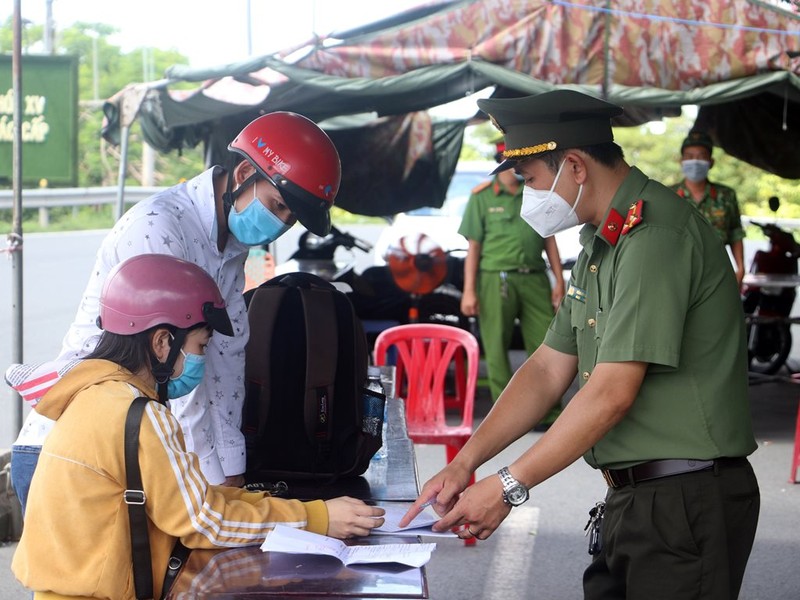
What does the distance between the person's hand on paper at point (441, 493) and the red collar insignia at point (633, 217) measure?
0.74 m

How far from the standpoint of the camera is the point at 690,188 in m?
7.52

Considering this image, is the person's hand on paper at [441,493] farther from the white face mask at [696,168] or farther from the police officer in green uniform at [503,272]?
the white face mask at [696,168]

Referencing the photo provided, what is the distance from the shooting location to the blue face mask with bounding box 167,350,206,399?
2.36m

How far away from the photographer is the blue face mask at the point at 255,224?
2773 mm

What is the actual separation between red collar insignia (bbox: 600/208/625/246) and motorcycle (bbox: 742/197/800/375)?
6918 millimetres

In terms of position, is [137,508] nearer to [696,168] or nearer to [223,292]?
[223,292]

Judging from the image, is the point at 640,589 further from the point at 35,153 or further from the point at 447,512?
the point at 35,153

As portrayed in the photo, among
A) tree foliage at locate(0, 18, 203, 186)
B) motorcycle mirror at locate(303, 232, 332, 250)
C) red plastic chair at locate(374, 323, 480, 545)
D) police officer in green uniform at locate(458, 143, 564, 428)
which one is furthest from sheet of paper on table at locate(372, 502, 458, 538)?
tree foliage at locate(0, 18, 203, 186)

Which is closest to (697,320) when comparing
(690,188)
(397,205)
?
(690,188)

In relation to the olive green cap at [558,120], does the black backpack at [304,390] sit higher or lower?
lower

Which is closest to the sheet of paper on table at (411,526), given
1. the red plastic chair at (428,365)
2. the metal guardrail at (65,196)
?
the red plastic chair at (428,365)

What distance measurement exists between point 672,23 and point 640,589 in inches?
177

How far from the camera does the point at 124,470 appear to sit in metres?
2.10

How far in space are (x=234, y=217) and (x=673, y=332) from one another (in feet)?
4.13
